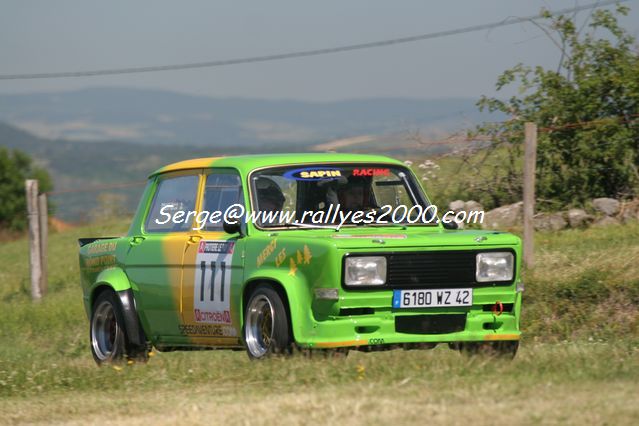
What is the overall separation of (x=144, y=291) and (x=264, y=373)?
8.12 ft

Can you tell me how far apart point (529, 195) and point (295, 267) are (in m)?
5.94

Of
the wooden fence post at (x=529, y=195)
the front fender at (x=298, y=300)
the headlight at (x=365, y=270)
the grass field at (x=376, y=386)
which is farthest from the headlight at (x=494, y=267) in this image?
the wooden fence post at (x=529, y=195)

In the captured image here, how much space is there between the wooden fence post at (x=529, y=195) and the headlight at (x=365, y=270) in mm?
5451

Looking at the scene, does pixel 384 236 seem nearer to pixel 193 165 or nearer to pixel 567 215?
pixel 193 165

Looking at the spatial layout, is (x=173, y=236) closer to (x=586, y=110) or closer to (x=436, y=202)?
(x=436, y=202)

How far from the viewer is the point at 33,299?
19.7 metres

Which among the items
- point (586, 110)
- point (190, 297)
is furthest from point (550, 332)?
point (586, 110)

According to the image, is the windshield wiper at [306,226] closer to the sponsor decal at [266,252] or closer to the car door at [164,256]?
the sponsor decal at [266,252]

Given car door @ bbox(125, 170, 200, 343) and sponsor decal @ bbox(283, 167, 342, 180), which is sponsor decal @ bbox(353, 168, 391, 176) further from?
car door @ bbox(125, 170, 200, 343)

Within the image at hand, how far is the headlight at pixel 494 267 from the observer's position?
8.97 metres

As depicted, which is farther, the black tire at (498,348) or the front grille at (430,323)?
the black tire at (498,348)

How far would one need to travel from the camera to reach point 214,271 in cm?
970

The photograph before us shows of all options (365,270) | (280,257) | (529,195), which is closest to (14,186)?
(529,195)

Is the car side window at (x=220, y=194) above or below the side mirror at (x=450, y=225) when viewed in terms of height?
above
